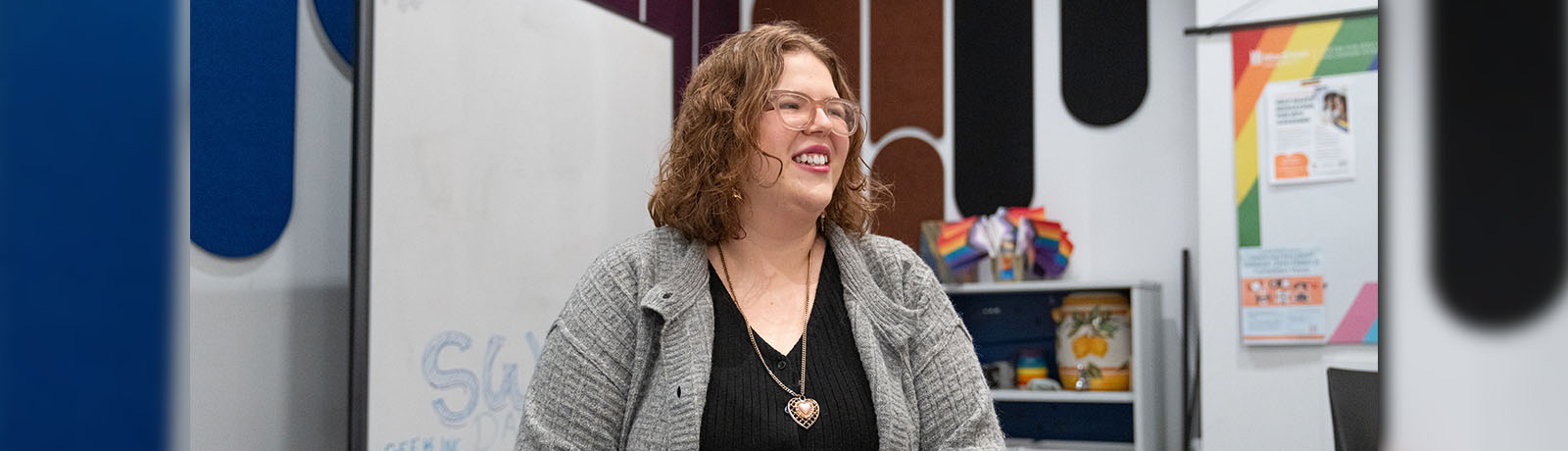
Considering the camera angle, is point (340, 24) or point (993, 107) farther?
point (993, 107)

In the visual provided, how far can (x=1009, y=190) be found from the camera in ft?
13.3

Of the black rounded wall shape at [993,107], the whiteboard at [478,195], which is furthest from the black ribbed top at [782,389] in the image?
the black rounded wall shape at [993,107]

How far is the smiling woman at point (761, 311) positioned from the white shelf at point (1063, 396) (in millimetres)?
2036

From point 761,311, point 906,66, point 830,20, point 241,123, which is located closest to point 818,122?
point 761,311

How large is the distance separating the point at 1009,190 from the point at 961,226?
323mm

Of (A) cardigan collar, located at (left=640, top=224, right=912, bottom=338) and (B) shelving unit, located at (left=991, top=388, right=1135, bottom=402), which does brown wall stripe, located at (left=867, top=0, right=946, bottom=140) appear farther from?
(A) cardigan collar, located at (left=640, top=224, right=912, bottom=338)

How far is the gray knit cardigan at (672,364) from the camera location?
1454mm

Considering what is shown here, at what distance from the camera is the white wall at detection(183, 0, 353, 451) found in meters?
2.39

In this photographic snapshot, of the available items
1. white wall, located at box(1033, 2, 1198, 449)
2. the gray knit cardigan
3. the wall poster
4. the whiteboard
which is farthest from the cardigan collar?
white wall, located at box(1033, 2, 1198, 449)

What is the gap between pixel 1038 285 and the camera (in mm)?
3654

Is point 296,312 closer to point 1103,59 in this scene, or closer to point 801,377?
point 801,377

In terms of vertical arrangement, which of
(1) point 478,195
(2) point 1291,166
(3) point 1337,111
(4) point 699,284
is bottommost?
(4) point 699,284

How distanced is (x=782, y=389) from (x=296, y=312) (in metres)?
1.52
